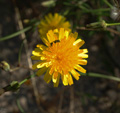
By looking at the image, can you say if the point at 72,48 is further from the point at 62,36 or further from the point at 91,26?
the point at 91,26

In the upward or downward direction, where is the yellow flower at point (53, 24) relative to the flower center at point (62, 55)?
upward

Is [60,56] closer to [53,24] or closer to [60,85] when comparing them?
[53,24]

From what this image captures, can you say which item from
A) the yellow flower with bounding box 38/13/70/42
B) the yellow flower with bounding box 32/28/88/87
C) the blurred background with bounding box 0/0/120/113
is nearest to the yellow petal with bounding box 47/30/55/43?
the yellow flower with bounding box 32/28/88/87

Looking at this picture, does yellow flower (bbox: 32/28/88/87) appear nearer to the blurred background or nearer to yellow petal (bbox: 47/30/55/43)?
yellow petal (bbox: 47/30/55/43)

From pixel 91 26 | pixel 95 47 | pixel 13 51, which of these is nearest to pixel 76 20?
pixel 95 47

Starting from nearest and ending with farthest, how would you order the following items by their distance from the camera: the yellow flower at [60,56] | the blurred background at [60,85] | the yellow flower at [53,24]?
1. the yellow flower at [60,56]
2. the yellow flower at [53,24]
3. the blurred background at [60,85]

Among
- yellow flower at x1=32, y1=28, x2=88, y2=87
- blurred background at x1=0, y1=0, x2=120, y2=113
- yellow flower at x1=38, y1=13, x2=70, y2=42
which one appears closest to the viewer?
yellow flower at x1=32, y1=28, x2=88, y2=87

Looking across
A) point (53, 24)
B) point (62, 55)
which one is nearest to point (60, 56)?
point (62, 55)

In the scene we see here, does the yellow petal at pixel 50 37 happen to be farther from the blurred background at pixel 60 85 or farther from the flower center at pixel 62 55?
the blurred background at pixel 60 85

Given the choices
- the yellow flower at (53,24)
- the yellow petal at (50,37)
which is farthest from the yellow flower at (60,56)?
the yellow flower at (53,24)
